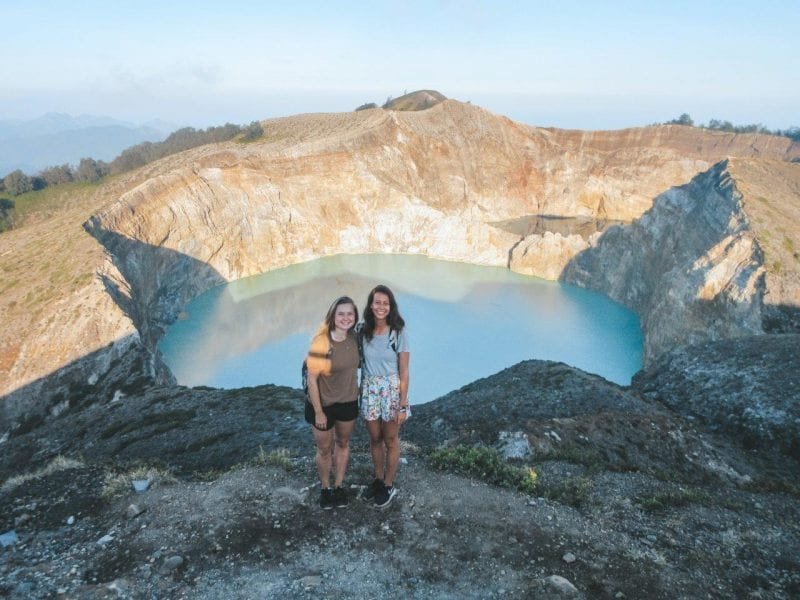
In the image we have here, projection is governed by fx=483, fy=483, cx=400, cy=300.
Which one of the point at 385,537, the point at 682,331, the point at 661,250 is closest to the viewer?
the point at 385,537

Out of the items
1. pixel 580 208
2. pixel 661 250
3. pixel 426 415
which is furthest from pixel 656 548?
pixel 580 208

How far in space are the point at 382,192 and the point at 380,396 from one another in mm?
48495

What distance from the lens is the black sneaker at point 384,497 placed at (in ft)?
23.0

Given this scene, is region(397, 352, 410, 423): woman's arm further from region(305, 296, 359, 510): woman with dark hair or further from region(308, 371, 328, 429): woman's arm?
region(308, 371, 328, 429): woman's arm

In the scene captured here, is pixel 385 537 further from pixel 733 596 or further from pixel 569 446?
pixel 569 446

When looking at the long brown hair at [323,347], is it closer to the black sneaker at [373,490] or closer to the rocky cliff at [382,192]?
the black sneaker at [373,490]

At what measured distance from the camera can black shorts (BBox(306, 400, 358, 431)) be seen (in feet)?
21.5

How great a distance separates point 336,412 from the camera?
21.6ft

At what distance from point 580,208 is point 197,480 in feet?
179

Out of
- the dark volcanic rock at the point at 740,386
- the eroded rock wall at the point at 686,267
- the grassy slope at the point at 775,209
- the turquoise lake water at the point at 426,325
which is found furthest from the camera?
the turquoise lake water at the point at 426,325

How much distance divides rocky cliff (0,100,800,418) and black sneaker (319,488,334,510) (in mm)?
31730

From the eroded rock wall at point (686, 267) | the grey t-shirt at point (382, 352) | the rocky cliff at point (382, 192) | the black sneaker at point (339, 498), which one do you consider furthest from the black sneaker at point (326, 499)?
the rocky cliff at point (382, 192)

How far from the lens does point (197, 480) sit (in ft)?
28.5

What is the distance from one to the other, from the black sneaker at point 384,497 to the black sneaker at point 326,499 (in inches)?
26.6
